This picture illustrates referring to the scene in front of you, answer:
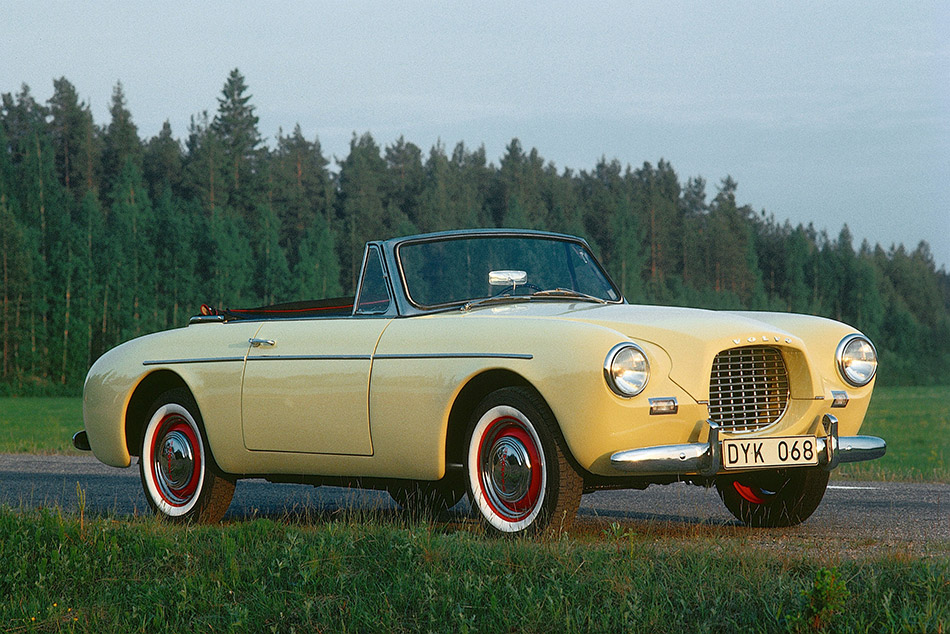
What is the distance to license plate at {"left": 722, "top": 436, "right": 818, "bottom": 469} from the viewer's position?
556 centimetres

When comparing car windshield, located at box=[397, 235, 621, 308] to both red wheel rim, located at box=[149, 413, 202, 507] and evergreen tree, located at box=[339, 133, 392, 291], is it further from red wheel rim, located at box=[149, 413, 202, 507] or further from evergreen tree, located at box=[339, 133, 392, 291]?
evergreen tree, located at box=[339, 133, 392, 291]

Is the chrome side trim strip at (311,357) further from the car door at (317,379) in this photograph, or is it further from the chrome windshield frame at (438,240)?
the chrome windshield frame at (438,240)

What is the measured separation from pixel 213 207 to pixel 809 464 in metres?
82.7

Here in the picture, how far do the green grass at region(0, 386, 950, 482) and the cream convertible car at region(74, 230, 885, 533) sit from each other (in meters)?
5.63

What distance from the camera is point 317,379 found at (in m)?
6.61

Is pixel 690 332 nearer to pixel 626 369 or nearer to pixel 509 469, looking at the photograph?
pixel 626 369

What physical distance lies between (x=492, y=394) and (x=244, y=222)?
81814 mm

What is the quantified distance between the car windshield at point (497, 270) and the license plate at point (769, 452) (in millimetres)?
1715

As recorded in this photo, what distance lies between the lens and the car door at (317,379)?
6.45m

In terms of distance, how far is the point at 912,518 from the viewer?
7.12 meters

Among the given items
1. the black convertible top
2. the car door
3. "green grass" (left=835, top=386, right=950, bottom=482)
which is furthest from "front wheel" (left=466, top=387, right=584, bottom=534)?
"green grass" (left=835, top=386, right=950, bottom=482)

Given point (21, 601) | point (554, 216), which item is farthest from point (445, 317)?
point (554, 216)

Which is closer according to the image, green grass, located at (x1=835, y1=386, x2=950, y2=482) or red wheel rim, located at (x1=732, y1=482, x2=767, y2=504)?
red wheel rim, located at (x1=732, y1=482, x2=767, y2=504)

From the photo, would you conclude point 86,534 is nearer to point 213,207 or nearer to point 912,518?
point 912,518
